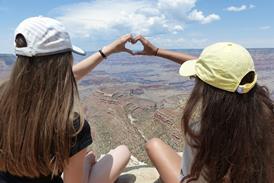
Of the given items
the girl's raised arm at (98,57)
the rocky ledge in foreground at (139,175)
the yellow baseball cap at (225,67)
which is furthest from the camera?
the rocky ledge in foreground at (139,175)

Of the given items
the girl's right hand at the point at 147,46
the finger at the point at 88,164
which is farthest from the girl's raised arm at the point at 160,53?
the finger at the point at 88,164

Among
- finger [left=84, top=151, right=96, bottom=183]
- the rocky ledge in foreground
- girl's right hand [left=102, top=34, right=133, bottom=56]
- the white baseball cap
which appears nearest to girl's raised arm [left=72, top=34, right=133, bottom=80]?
girl's right hand [left=102, top=34, right=133, bottom=56]

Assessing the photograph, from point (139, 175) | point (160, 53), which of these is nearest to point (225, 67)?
point (160, 53)

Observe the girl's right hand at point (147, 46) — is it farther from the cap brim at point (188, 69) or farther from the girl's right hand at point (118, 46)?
the cap brim at point (188, 69)

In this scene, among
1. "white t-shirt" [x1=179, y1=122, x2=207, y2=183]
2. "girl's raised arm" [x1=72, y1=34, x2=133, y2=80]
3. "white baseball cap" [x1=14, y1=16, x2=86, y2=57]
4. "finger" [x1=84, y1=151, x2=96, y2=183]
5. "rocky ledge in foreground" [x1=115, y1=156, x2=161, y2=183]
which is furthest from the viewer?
"rocky ledge in foreground" [x1=115, y1=156, x2=161, y2=183]

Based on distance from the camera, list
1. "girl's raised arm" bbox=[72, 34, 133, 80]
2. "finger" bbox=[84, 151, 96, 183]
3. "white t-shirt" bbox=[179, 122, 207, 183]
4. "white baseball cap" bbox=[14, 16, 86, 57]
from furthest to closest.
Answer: "girl's raised arm" bbox=[72, 34, 133, 80] < "finger" bbox=[84, 151, 96, 183] < "white t-shirt" bbox=[179, 122, 207, 183] < "white baseball cap" bbox=[14, 16, 86, 57]

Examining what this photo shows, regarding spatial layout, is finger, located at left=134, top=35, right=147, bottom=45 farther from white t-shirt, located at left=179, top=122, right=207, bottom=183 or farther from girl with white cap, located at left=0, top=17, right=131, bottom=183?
white t-shirt, located at left=179, top=122, right=207, bottom=183

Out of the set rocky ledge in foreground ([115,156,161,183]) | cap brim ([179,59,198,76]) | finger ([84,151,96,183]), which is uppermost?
cap brim ([179,59,198,76])
